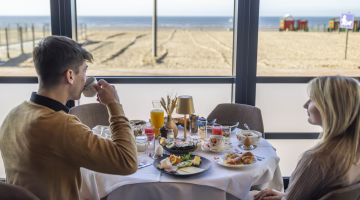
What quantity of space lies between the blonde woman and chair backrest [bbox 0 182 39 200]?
1012 mm

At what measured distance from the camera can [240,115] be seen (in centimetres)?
304

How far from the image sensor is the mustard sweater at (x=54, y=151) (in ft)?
4.35

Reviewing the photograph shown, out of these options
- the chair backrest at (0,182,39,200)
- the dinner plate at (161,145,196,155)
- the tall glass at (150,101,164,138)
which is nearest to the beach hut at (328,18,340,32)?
the tall glass at (150,101,164,138)

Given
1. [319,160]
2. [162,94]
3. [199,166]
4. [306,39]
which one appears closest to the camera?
[319,160]

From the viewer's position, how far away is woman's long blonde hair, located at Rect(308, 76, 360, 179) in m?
1.45

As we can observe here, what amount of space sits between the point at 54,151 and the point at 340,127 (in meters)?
1.05

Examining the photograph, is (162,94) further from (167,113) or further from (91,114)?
(167,113)

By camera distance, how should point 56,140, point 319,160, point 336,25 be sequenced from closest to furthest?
point 56,140 < point 319,160 < point 336,25

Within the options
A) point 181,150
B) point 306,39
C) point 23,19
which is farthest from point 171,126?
point 306,39

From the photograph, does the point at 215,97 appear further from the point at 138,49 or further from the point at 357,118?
the point at 138,49

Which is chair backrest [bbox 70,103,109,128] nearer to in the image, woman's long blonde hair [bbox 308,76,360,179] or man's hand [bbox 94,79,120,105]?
man's hand [bbox 94,79,120,105]

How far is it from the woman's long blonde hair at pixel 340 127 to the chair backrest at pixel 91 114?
194 cm

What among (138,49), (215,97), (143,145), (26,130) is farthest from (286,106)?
(138,49)

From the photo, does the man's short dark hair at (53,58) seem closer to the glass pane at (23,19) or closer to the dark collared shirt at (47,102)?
the dark collared shirt at (47,102)
